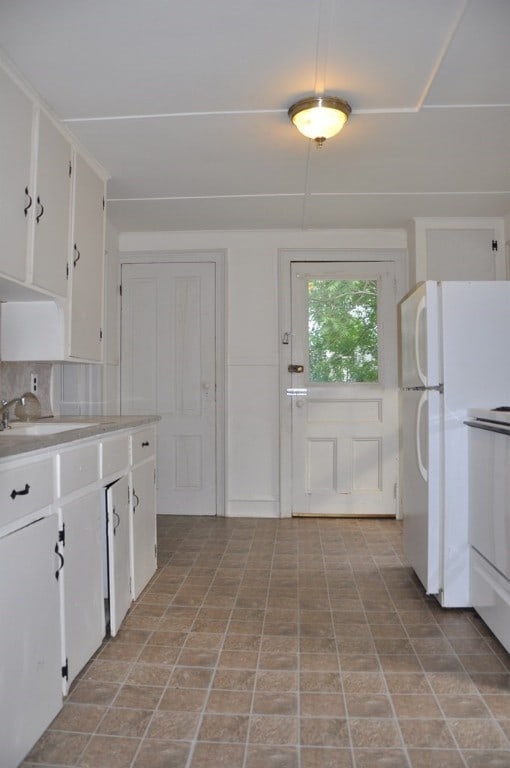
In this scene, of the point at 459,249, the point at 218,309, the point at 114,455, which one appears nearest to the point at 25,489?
the point at 114,455

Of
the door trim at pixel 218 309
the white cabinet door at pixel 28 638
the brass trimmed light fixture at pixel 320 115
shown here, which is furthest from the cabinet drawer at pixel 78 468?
the door trim at pixel 218 309

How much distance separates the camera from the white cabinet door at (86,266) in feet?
8.16

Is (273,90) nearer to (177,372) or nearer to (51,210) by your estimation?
(51,210)

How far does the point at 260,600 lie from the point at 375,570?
29.5 inches

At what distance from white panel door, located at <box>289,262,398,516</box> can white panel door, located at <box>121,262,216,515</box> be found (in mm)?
672

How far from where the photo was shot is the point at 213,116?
2330 mm

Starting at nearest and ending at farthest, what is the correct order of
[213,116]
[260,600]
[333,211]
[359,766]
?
[359,766] < [213,116] < [260,600] < [333,211]

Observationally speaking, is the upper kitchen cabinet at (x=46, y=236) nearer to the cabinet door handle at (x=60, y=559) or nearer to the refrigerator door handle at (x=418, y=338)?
the cabinet door handle at (x=60, y=559)

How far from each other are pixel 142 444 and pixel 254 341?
172 centimetres

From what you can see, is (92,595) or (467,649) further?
(467,649)

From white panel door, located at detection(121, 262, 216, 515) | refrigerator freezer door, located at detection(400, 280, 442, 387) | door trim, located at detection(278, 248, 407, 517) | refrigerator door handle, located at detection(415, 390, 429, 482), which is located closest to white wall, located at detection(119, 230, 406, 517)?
door trim, located at detection(278, 248, 407, 517)

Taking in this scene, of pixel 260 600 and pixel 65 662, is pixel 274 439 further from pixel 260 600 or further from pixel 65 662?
pixel 65 662

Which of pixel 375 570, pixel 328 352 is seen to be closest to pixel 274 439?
pixel 328 352

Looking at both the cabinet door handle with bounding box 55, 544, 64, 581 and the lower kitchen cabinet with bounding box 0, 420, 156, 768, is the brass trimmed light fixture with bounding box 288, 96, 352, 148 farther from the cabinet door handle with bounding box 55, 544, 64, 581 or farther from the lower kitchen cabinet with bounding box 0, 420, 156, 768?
the cabinet door handle with bounding box 55, 544, 64, 581
